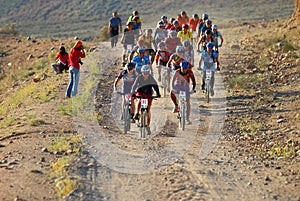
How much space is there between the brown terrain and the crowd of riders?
1053 mm

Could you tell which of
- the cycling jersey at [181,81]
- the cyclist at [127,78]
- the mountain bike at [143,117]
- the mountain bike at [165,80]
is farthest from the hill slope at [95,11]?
the mountain bike at [143,117]

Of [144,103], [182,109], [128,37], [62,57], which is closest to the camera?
[144,103]

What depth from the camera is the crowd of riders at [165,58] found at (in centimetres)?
1441

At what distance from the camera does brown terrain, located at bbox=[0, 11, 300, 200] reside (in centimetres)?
1081

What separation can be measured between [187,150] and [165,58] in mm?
5742

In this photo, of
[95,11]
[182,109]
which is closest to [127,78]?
[182,109]

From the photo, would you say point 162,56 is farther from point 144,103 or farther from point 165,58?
point 144,103

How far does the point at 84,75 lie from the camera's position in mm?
21125

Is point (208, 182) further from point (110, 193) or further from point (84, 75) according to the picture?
point (84, 75)

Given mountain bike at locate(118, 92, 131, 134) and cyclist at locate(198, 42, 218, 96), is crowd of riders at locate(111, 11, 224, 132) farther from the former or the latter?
mountain bike at locate(118, 92, 131, 134)

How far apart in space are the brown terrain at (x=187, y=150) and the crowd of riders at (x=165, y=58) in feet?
3.45

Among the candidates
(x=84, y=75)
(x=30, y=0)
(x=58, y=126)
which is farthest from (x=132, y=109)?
(x=30, y=0)

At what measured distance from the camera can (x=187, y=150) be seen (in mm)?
13242

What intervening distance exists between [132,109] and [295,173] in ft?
15.2
